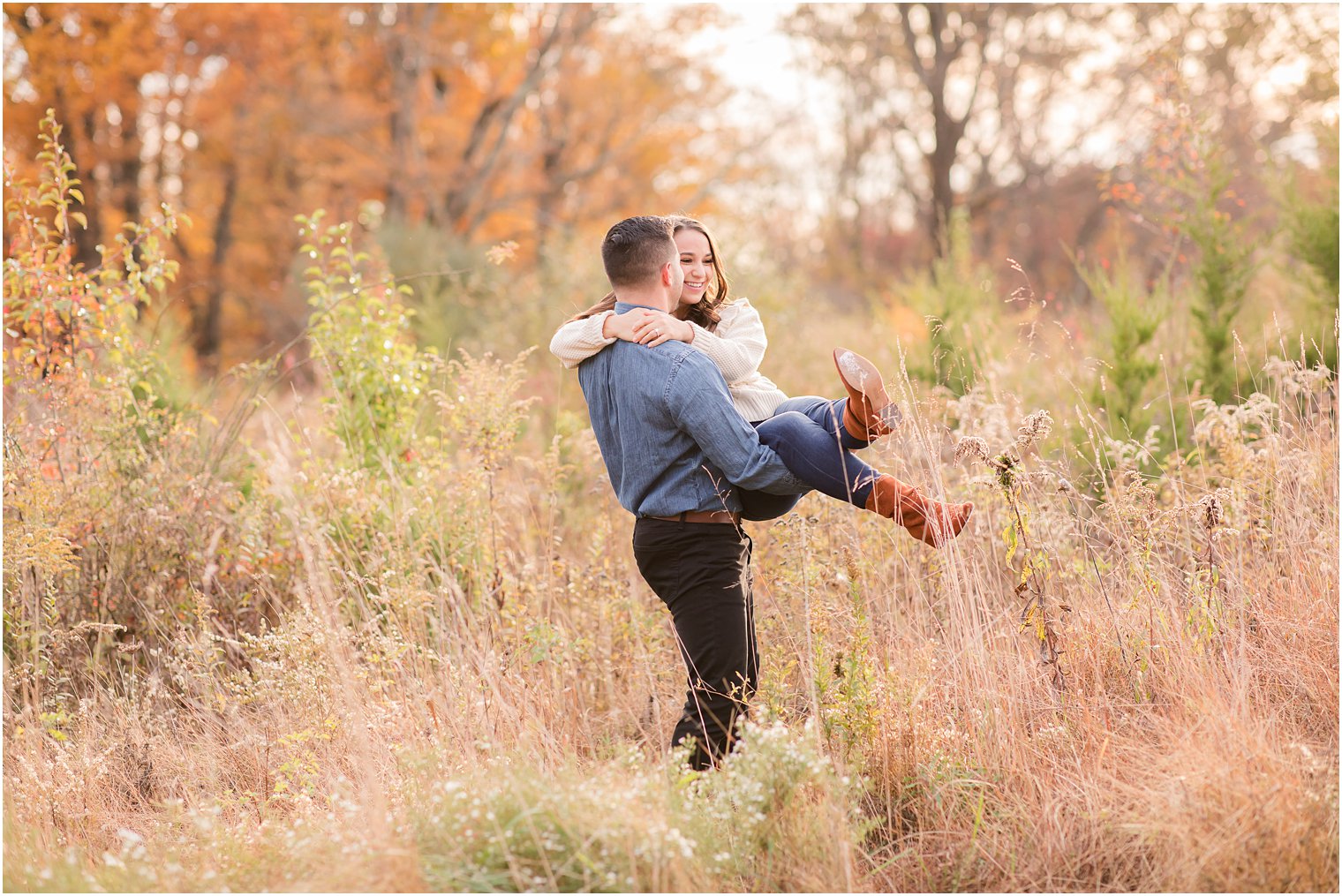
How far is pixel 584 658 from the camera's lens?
4.18 meters

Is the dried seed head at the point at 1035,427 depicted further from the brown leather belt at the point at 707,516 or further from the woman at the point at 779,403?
the brown leather belt at the point at 707,516

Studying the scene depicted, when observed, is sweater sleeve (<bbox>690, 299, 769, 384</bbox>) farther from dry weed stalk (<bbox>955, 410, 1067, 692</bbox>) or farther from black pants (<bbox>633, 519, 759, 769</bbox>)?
dry weed stalk (<bbox>955, 410, 1067, 692</bbox>)

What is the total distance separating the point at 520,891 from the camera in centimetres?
248

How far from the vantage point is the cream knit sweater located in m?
3.22

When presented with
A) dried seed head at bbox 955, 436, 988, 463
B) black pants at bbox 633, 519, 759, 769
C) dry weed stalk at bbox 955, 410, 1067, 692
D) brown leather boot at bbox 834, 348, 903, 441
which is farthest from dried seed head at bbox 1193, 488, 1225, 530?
black pants at bbox 633, 519, 759, 769

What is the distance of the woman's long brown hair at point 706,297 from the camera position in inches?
138

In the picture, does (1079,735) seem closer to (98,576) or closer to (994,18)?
(98,576)

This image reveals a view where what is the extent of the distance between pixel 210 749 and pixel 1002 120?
18.3 meters

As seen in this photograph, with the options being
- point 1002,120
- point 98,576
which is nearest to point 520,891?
point 98,576

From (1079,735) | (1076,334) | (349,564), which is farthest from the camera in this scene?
(1076,334)

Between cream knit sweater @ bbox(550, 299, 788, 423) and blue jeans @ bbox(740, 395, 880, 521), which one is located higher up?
cream knit sweater @ bbox(550, 299, 788, 423)

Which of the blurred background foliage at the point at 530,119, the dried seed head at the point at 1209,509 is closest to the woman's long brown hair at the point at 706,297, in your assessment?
the dried seed head at the point at 1209,509

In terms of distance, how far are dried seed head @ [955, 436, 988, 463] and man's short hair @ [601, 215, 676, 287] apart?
1.07 m

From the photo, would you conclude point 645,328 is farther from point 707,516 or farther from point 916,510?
point 916,510
